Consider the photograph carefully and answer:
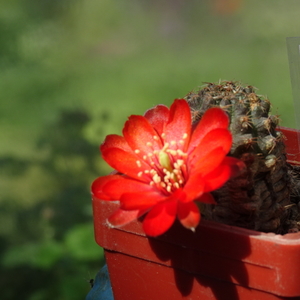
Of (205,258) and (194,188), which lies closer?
(194,188)

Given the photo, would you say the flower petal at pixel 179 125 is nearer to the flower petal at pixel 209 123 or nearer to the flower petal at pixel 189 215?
the flower petal at pixel 209 123

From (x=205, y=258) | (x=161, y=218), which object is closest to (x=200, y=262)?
(x=205, y=258)

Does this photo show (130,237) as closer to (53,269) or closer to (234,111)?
(234,111)

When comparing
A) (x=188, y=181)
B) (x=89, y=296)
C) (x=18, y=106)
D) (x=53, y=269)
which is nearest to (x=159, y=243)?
(x=188, y=181)

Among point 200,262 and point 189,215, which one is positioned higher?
point 189,215

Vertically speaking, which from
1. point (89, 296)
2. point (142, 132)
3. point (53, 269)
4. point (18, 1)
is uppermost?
point (18, 1)

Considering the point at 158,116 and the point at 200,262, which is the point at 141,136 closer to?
the point at 158,116
